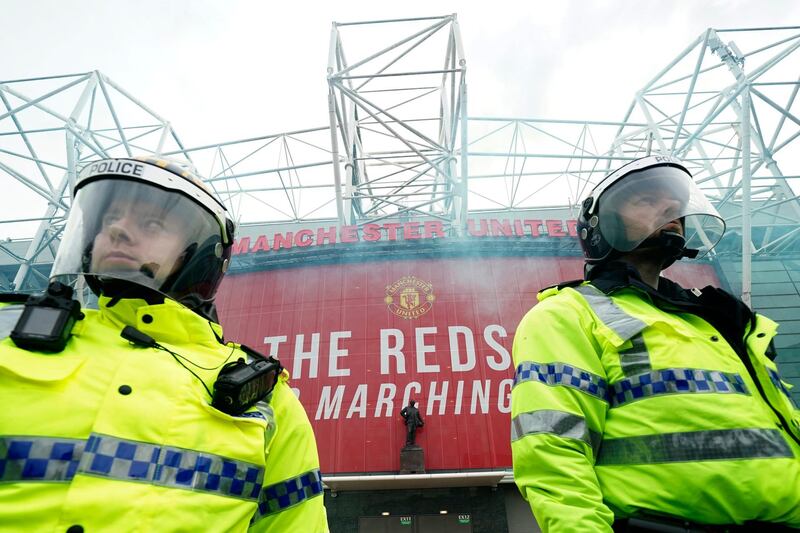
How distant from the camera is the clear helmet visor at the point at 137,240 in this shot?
5.58 feet

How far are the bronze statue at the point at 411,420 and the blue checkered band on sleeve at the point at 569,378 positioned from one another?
937 cm

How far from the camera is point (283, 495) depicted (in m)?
1.65

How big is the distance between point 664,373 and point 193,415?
5.84ft

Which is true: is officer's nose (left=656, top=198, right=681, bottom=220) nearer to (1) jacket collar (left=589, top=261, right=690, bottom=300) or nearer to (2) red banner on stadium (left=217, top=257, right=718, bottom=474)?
(1) jacket collar (left=589, top=261, right=690, bottom=300)

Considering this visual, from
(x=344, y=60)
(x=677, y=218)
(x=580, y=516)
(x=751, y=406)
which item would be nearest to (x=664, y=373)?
(x=751, y=406)

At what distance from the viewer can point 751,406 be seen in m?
1.57

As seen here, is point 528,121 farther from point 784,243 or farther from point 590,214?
point 590,214

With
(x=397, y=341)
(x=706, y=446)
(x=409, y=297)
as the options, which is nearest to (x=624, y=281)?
(x=706, y=446)

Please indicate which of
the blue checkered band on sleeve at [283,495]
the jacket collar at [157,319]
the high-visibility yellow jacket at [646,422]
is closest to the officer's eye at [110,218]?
the jacket collar at [157,319]

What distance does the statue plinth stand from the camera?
32.9 ft

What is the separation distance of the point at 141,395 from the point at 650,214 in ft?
8.66

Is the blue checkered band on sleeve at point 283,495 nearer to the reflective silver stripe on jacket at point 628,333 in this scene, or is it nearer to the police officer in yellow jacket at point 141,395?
the police officer in yellow jacket at point 141,395

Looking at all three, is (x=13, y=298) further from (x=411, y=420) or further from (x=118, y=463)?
(x=411, y=420)

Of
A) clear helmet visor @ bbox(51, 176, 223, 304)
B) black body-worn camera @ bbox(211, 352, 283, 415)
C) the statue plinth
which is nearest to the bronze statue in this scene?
the statue plinth
